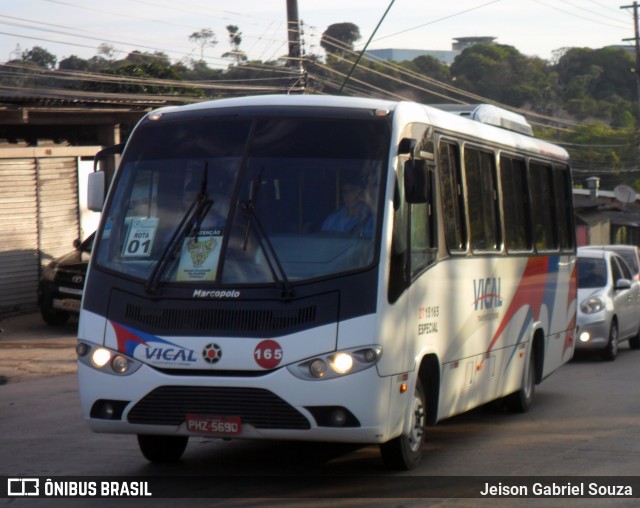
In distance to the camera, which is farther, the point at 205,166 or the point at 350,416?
the point at 205,166

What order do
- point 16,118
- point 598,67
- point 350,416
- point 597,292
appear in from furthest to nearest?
1. point 598,67
2. point 16,118
3. point 597,292
4. point 350,416

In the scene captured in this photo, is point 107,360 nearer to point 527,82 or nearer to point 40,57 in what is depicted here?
point 40,57

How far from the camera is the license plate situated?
7.54 metres

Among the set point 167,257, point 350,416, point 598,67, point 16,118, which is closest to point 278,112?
point 167,257

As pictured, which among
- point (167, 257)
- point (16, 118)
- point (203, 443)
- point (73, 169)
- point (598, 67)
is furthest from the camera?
point (598, 67)

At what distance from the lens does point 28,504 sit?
7.49 metres

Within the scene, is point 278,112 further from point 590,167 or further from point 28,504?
point 590,167

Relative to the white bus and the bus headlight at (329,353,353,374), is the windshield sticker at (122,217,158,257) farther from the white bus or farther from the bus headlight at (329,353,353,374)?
the bus headlight at (329,353,353,374)

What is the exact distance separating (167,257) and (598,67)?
291 feet

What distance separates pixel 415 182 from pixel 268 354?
1601mm

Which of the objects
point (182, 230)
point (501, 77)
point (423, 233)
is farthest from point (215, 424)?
point (501, 77)

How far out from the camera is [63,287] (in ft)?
64.8

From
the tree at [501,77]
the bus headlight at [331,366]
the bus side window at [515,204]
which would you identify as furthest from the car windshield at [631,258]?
the tree at [501,77]

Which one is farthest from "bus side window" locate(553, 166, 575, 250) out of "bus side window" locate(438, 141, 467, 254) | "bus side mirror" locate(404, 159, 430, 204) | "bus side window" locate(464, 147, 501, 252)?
"bus side mirror" locate(404, 159, 430, 204)
